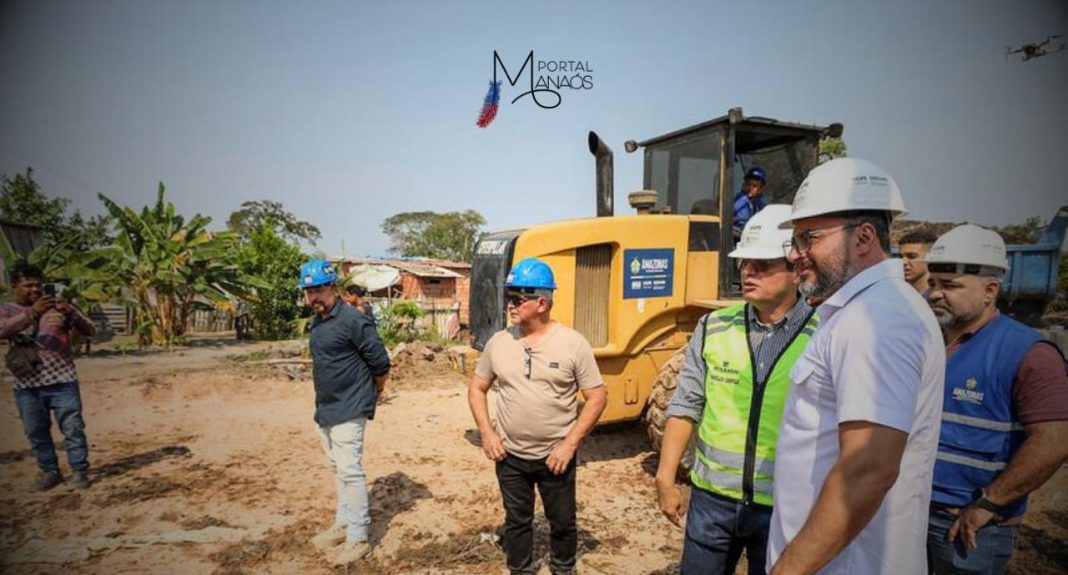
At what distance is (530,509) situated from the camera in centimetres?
261

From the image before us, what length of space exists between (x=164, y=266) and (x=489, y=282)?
11.0m

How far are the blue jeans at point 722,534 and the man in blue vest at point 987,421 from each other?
0.69 meters

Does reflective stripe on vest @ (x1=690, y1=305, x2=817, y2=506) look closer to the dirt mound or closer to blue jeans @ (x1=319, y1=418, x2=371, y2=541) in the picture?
blue jeans @ (x1=319, y1=418, x2=371, y2=541)

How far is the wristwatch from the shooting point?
5.60 ft

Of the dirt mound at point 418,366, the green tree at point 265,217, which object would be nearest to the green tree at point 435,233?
the green tree at point 265,217

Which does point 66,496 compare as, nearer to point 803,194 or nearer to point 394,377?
point 394,377

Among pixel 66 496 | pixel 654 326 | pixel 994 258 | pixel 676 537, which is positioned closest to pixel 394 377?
pixel 66 496

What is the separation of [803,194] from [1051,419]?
1339mm

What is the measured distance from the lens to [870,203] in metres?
1.19

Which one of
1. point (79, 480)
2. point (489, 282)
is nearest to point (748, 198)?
point (489, 282)

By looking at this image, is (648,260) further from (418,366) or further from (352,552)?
(418,366)

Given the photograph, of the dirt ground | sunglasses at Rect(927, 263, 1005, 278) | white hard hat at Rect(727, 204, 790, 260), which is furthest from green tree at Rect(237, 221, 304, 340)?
sunglasses at Rect(927, 263, 1005, 278)

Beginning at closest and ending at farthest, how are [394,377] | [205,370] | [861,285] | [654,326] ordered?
[861,285], [654,326], [394,377], [205,370]

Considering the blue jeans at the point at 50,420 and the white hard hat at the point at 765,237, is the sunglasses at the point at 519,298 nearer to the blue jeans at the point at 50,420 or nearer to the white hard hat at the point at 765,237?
the white hard hat at the point at 765,237
